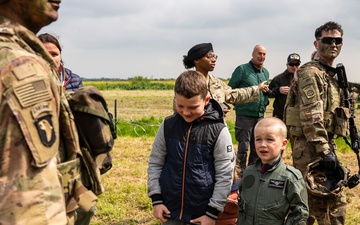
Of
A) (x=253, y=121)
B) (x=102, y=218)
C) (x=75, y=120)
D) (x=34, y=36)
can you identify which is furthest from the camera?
(x=253, y=121)

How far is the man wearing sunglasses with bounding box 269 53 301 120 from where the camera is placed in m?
6.39

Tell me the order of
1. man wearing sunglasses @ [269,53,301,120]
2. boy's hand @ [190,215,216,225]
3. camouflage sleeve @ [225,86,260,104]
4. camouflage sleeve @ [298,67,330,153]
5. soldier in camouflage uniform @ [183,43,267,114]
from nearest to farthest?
boy's hand @ [190,215,216,225] < camouflage sleeve @ [298,67,330,153] < soldier in camouflage uniform @ [183,43,267,114] < camouflage sleeve @ [225,86,260,104] < man wearing sunglasses @ [269,53,301,120]

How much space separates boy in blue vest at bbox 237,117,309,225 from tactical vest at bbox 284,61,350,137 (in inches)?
37.1

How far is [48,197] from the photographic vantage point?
1.37 m

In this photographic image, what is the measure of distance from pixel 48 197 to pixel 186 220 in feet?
5.37

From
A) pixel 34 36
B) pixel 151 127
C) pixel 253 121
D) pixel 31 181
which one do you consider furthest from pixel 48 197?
pixel 151 127

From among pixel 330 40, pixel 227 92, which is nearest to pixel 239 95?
pixel 227 92

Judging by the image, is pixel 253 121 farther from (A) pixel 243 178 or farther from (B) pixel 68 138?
(B) pixel 68 138

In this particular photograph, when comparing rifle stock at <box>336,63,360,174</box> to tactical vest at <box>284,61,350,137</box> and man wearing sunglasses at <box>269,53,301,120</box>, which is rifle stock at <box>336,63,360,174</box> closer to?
tactical vest at <box>284,61,350,137</box>

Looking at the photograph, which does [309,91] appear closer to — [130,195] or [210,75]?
[210,75]

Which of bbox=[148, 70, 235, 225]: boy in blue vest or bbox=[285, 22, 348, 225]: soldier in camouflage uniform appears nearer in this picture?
bbox=[148, 70, 235, 225]: boy in blue vest

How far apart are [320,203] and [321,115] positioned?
789 mm

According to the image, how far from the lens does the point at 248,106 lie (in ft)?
21.9

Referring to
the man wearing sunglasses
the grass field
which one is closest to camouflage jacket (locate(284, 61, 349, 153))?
the grass field
